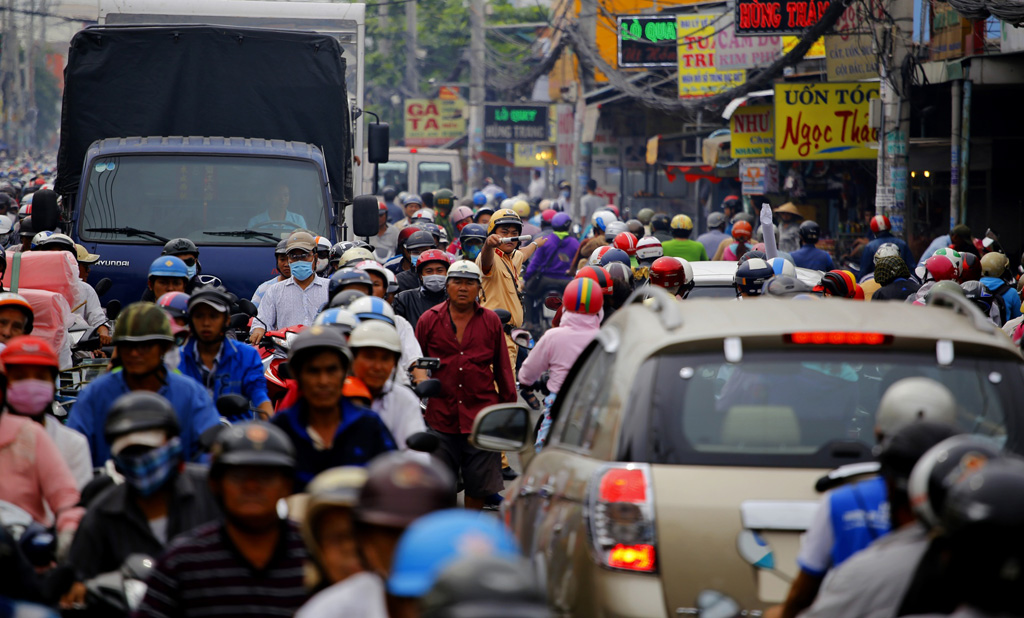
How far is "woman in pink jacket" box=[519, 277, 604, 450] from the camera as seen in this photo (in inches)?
320

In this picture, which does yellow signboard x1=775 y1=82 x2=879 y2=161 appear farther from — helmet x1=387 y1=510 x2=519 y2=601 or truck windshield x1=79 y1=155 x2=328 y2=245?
helmet x1=387 y1=510 x2=519 y2=601

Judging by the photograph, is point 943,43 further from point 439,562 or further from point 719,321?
point 439,562

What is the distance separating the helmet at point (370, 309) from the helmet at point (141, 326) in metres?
1.54

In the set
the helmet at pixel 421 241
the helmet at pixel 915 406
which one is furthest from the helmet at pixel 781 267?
the helmet at pixel 915 406

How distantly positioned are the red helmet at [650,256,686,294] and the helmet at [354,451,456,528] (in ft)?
22.6

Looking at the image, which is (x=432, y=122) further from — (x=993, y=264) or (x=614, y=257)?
(x=993, y=264)

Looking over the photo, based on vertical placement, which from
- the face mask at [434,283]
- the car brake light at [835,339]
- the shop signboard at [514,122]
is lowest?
the face mask at [434,283]

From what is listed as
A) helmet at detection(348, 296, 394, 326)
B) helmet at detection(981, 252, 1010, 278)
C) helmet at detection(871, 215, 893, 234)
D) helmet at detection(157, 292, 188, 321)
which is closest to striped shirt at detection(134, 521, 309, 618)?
helmet at detection(348, 296, 394, 326)

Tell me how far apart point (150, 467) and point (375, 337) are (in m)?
2.20

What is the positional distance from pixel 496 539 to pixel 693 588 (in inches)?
74.1

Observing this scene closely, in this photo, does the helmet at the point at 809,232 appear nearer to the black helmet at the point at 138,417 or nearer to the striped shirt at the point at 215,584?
the black helmet at the point at 138,417

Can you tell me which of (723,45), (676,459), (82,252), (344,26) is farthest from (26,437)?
(723,45)

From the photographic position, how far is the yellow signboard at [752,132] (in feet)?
69.0

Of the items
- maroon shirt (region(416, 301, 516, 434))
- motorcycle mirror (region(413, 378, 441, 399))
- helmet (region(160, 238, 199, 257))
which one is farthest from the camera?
helmet (region(160, 238, 199, 257))
